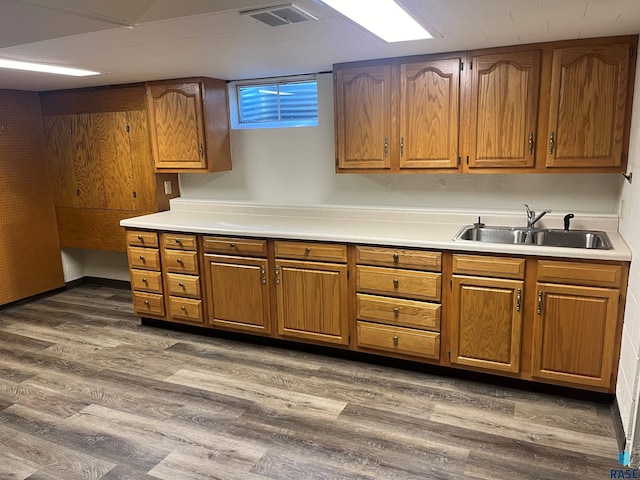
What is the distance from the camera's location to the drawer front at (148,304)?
12.8 ft

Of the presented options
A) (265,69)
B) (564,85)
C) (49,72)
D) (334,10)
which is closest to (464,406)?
(564,85)

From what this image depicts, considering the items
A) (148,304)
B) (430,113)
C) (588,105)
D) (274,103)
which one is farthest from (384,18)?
(148,304)

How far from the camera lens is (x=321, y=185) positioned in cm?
384

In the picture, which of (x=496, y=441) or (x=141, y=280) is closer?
(x=496, y=441)

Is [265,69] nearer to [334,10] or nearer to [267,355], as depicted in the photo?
[334,10]

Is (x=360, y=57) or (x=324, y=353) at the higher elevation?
(x=360, y=57)

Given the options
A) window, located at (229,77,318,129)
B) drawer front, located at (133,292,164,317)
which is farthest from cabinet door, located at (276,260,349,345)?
window, located at (229,77,318,129)

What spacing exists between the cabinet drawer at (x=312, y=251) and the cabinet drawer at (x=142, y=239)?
1128 millimetres

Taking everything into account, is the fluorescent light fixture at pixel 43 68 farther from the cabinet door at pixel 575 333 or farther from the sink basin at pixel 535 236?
the cabinet door at pixel 575 333

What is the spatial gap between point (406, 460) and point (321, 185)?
7.19ft

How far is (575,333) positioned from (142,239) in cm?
314

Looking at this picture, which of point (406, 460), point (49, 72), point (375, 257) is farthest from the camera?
point (49, 72)

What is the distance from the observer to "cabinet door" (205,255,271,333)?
3.46 metres

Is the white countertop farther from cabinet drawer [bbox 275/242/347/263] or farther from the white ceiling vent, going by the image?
the white ceiling vent
